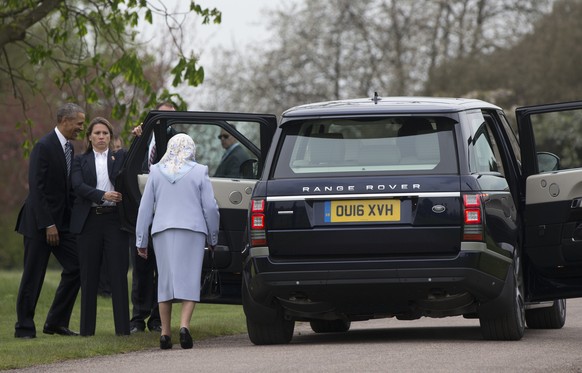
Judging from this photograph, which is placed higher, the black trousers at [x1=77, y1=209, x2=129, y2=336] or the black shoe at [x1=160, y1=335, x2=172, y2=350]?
the black trousers at [x1=77, y1=209, x2=129, y2=336]

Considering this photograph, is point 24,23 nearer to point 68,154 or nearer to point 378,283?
point 68,154

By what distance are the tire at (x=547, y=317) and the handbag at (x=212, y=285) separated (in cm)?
312

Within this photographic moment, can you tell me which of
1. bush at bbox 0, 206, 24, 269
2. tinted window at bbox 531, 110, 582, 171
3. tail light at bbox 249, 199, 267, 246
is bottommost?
bush at bbox 0, 206, 24, 269

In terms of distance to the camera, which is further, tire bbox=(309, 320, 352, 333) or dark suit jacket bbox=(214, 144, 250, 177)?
tire bbox=(309, 320, 352, 333)

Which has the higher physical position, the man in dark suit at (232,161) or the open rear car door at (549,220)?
the man in dark suit at (232,161)

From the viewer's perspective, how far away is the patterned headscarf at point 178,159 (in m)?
11.7

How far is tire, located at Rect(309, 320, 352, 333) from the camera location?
1346cm

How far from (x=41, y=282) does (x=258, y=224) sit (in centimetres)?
335

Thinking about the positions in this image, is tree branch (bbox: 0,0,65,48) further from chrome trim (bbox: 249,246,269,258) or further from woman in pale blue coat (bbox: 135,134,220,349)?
chrome trim (bbox: 249,246,269,258)

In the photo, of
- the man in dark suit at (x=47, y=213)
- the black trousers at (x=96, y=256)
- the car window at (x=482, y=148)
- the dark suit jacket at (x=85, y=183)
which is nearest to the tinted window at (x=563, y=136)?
the man in dark suit at (x=47, y=213)

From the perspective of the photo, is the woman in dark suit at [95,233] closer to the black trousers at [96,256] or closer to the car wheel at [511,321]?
the black trousers at [96,256]

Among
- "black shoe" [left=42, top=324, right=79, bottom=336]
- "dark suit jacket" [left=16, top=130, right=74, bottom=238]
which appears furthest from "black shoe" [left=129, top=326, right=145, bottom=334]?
"dark suit jacket" [left=16, top=130, right=74, bottom=238]

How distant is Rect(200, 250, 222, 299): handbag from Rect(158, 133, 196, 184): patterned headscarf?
78 centimetres

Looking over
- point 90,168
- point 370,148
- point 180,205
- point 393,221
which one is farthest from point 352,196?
point 90,168
